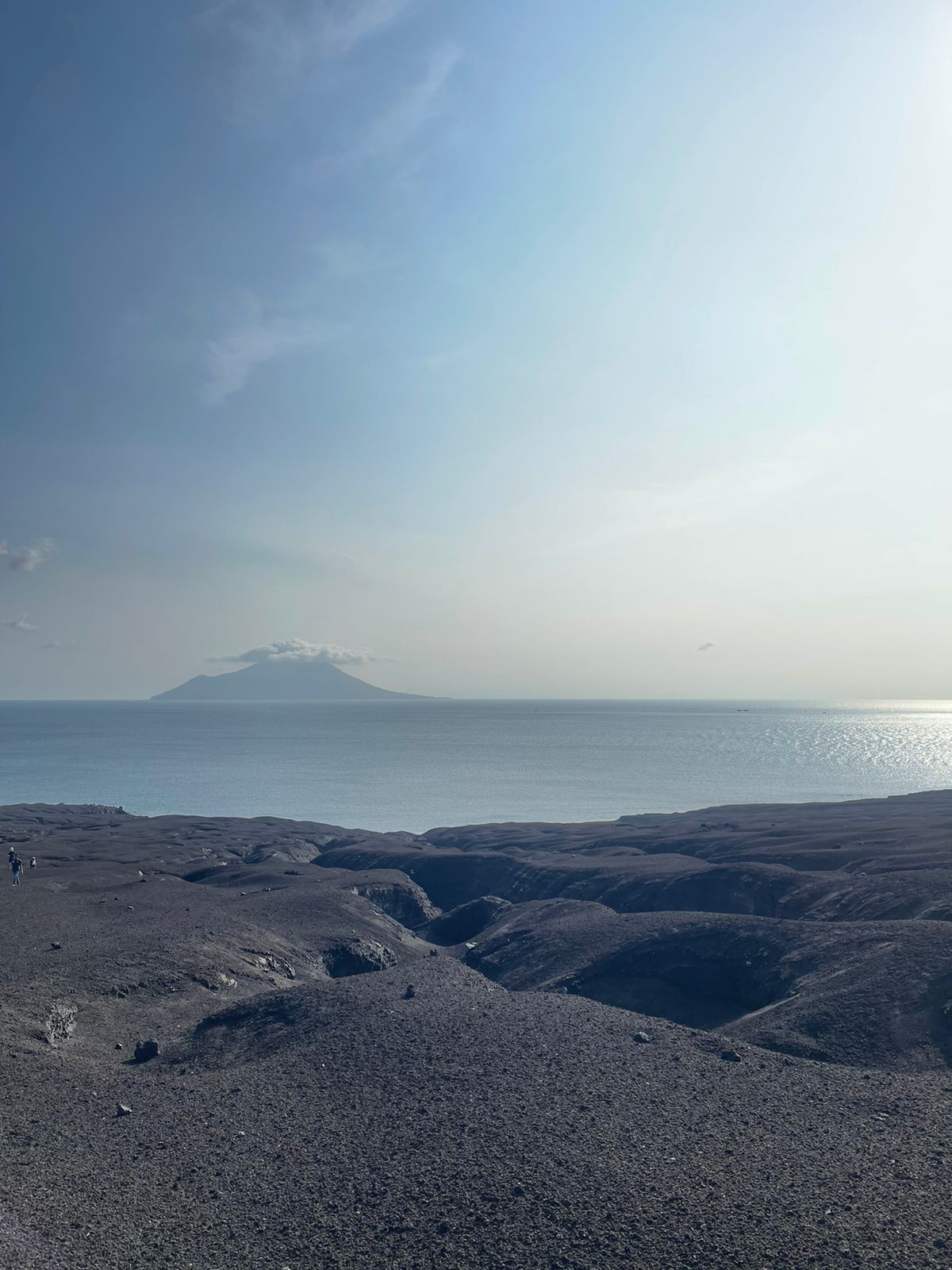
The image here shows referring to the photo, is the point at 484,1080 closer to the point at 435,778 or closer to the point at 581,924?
the point at 581,924

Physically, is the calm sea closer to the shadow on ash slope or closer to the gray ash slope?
the shadow on ash slope

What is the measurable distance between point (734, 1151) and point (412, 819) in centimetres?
7868

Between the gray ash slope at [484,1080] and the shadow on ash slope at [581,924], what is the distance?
16cm

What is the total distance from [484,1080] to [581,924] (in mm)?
17088

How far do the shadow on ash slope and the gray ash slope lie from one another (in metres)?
0.16

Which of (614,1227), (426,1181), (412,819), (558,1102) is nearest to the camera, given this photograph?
(614,1227)

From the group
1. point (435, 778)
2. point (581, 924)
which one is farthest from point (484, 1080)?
point (435, 778)

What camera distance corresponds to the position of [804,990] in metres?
24.4

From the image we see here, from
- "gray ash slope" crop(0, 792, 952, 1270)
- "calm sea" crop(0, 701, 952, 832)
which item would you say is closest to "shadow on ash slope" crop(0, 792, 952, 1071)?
"gray ash slope" crop(0, 792, 952, 1270)

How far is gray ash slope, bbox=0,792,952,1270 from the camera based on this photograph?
1252 centimetres

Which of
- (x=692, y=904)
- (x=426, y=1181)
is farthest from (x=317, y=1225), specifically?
(x=692, y=904)

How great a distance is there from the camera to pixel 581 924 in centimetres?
3466

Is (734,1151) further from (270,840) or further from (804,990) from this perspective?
(270,840)

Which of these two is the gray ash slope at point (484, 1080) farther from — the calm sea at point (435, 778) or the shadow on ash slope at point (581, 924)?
the calm sea at point (435, 778)
